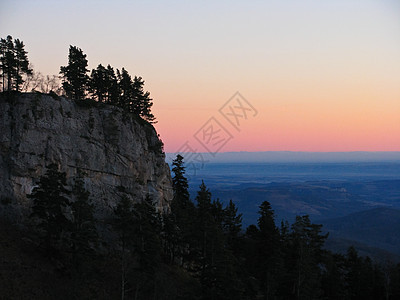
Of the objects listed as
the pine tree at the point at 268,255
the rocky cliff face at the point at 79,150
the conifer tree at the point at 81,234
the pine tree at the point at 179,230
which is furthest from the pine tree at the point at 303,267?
the conifer tree at the point at 81,234

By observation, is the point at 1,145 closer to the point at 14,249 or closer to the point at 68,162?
the point at 68,162

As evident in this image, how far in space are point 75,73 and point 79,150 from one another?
56.9ft

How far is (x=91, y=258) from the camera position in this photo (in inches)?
1668

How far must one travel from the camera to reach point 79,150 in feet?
179

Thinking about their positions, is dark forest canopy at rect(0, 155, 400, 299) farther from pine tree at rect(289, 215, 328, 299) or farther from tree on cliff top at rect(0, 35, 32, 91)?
tree on cliff top at rect(0, 35, 32, 91)

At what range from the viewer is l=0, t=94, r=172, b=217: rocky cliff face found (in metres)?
48.7

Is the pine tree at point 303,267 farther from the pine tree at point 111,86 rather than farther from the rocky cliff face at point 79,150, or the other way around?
the pine tree at point 111,86

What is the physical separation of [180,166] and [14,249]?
1521 inches

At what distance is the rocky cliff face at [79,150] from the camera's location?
48.7 metres

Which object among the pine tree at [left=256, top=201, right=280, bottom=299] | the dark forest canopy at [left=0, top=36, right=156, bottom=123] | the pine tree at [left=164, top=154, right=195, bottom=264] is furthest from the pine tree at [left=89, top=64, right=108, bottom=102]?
the pine tree at [left=256, top=201, right=280, bottom=299]

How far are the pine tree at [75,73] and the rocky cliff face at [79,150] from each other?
27.0ft

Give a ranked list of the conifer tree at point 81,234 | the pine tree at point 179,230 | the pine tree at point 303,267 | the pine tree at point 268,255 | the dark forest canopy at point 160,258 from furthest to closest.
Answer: the pine tree at point 179,230 → the pine tree at point 268,255 → the pine tree at point 303,267 → the dark forest canopy at point 160,258 → the conifer tree at point 81,234

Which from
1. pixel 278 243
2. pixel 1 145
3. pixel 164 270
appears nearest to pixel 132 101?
pixel 1 145

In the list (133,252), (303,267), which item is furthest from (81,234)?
(303,267)
